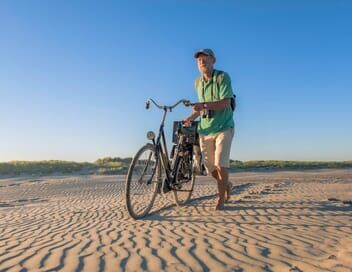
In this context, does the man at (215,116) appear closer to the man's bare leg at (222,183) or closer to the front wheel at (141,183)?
the man's bare leg at (222,183)

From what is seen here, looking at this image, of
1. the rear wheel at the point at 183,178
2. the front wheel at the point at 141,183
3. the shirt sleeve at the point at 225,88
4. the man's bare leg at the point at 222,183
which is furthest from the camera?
the rear wheel at the point at 183,178

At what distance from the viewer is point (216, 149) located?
615 cm

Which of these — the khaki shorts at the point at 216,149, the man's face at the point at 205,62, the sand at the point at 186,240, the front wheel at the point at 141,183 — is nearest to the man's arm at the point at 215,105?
the khaki shorts at the point at 216,149

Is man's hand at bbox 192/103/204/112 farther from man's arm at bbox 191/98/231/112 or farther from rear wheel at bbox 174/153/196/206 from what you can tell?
rear wheel at bbox 174/153/196/206

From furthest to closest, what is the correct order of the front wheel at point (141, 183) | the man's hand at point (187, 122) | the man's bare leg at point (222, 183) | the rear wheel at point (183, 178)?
the man's hand at point (187, 122)
the rear wheel at point (183, 178)
the man's bare leg at point (222, 183)
the front wheel at point (141, 183)

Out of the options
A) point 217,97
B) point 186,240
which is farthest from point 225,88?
point 186,240

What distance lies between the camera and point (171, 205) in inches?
270

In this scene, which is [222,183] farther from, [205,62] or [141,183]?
[205,62]

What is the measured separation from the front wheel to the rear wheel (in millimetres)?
508

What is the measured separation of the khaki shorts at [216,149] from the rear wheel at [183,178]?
359mm

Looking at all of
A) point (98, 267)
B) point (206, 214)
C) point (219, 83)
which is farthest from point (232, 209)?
point (98, 267)

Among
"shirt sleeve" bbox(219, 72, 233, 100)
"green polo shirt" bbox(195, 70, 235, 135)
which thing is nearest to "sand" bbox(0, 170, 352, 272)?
"green polo shirt" bbox(195, 70, 235, 135)

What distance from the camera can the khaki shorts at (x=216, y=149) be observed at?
6086 millimetres

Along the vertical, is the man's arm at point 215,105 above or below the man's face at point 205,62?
below
